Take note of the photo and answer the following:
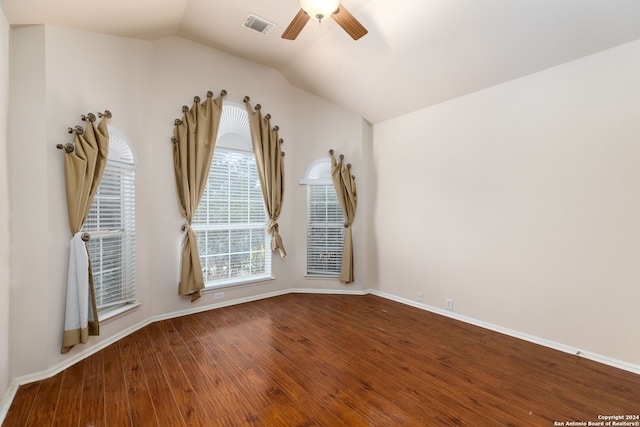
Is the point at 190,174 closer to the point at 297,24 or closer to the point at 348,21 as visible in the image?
the point at 297,24

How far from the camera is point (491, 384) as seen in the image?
7.28 ft

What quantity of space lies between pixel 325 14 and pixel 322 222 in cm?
303

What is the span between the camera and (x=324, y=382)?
2.24m

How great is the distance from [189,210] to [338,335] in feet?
7.71

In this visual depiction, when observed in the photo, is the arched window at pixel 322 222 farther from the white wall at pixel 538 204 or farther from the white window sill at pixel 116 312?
the white window sill at pixel 116 312

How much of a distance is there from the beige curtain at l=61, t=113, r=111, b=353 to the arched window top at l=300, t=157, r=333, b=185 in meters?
2.81

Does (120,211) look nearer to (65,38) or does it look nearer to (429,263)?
(65,38)

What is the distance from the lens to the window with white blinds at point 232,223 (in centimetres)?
397

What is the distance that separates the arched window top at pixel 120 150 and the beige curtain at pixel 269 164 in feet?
5.18

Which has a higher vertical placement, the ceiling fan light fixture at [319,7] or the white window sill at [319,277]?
the ceiling fan light fixture at [319,7]

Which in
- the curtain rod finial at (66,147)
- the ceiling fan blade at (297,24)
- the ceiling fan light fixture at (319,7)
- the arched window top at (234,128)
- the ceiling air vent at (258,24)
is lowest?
the curtain rod finial at (66,147)

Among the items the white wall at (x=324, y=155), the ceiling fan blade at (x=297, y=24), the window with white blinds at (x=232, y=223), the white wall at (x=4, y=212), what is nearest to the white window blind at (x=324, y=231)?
the white wall at (x=324, y=155)

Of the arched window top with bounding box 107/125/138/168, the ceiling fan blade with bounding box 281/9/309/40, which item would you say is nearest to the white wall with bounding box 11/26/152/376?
the arched window top with bounding box 107/125/138/168

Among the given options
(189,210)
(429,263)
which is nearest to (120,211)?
(189,210)
